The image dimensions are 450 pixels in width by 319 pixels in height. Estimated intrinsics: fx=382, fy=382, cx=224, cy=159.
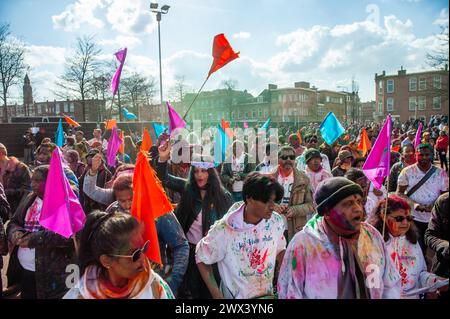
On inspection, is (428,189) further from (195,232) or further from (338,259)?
(338,259)

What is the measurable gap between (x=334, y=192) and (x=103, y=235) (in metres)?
1.27

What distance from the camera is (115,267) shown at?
195 cm

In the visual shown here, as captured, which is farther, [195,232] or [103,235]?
[195,232]

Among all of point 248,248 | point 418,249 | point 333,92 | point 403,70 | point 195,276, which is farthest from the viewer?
point 333,92

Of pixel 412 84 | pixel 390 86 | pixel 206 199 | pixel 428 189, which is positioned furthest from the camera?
pixel 390 86

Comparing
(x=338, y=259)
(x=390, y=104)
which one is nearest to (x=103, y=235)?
(x=338, y=259)

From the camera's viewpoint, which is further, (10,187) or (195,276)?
(10,187)

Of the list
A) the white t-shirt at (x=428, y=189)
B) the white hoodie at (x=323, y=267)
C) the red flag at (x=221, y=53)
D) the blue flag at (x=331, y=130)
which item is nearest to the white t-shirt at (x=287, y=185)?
the white t-shirt at (x=428, y=189)

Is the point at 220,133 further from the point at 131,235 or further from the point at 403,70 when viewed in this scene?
the point at 403,70

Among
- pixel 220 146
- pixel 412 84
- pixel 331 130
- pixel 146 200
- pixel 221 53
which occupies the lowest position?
pixel 146 200

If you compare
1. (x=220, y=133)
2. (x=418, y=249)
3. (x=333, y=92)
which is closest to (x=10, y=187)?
(x=220, y=133)

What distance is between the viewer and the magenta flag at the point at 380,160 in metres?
3.84
